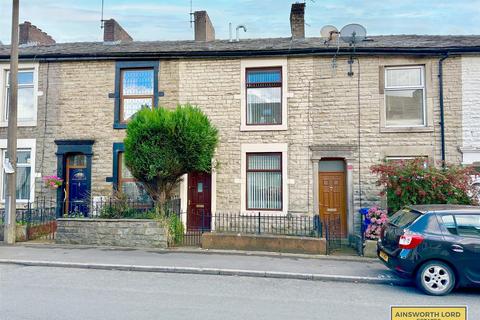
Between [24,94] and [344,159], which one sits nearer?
[344,159]

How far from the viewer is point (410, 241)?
6141mm

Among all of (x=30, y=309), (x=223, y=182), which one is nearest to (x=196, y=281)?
(x=30, y=309)

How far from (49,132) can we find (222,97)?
6502 millimetres

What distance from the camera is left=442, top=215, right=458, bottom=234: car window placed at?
20.4ft

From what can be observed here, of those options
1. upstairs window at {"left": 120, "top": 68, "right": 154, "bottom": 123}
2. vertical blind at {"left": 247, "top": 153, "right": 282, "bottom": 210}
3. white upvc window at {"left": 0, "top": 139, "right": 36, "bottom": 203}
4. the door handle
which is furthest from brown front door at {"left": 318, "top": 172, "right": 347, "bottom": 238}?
white upvc window at {"left": 0, "top": 139, "right": 36, "bottom": 203}

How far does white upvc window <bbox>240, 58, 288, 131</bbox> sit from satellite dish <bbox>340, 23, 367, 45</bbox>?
210 centimetres

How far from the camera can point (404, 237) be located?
6.23 metres

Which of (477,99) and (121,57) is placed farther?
(121,57)

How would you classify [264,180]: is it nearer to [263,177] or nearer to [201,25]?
[263,177]

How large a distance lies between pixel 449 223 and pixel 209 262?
5053 mm

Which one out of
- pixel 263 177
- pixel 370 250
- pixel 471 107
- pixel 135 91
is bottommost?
pixel 370 250

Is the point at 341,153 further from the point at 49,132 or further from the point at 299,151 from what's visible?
the point at 49,132

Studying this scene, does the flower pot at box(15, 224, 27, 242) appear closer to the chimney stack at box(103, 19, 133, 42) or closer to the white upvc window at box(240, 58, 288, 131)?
the white upvc window at box(240, 58, 288, 131)

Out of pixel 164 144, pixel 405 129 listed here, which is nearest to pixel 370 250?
pixel 405 129
